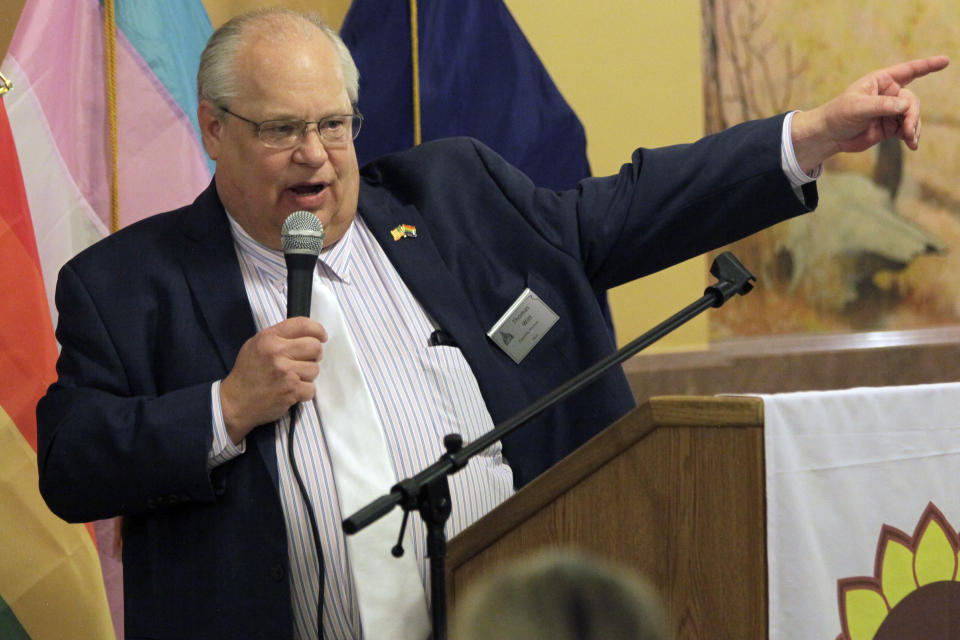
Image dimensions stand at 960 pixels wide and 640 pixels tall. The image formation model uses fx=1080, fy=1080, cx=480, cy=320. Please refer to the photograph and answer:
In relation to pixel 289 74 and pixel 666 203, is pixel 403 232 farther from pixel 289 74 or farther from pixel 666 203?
pixel 666 203

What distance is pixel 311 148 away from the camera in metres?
1.97

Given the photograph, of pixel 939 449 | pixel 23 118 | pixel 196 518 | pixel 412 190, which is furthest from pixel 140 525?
pixel 939 449

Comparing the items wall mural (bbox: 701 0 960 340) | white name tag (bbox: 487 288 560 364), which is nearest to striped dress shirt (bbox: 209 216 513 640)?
white name tag (bbox: 487 288 560 364)

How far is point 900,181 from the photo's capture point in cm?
404

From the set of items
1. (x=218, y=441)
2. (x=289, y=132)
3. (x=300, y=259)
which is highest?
(x=289, y=132)

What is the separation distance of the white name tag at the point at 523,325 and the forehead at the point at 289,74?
51 centimetres

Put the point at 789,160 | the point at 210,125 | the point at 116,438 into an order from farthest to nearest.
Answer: the point at 210,125, the point at 789,160, the point at 116,438

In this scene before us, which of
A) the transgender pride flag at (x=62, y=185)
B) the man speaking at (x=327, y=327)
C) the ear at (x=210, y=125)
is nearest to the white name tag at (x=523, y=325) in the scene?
the man speaking at (x=327, y=327)

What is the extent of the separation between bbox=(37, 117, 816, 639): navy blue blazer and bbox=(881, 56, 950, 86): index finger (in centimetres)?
24

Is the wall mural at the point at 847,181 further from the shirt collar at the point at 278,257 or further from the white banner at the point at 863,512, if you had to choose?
the white banner at the point at 863,512

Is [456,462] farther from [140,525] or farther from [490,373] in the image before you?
[140,525]

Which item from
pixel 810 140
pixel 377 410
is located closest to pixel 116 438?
pixel 377 410

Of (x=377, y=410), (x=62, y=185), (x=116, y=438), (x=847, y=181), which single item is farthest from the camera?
(x=847, y=181)

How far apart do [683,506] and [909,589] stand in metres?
0.30
